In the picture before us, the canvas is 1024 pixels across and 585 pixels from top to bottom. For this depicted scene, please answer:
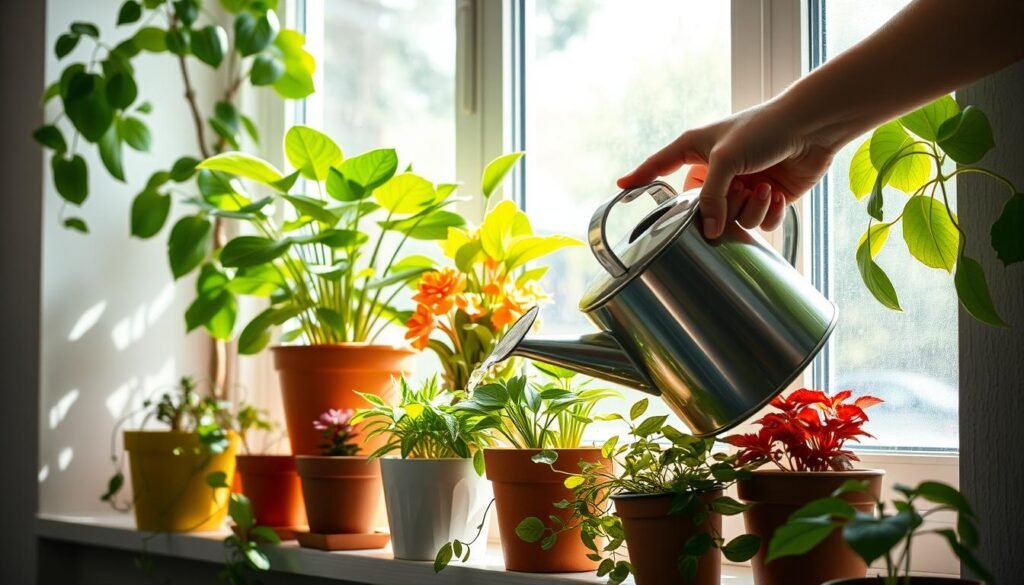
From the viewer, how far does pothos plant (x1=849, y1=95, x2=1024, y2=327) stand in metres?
0.86

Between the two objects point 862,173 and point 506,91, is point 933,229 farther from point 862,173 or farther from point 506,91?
point 506,91

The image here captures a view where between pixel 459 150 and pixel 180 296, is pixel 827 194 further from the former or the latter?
pixel 180 296

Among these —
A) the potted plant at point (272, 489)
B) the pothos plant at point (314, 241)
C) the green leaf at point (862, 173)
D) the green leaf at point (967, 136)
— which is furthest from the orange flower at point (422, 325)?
the green leaf at point (967, 136)

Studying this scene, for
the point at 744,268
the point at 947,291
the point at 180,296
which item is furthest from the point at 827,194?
the point at 180,296

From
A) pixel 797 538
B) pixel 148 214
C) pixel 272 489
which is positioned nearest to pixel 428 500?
pixel 272 489

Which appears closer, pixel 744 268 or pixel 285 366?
pixel 744 268

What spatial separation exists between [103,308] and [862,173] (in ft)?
4.46

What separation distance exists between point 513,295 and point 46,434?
0.92 metres

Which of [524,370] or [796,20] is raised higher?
[796,20]

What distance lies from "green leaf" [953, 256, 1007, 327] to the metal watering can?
108mm

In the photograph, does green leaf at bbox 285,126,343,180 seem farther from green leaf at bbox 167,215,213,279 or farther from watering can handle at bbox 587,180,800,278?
watering can handle at bbox 587,180,800,278

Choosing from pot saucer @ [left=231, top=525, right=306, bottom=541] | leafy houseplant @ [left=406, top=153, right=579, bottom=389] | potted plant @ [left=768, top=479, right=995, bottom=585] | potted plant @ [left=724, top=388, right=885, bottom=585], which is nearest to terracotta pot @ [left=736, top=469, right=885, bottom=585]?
potted plant @ [left=724, top=388, right=885, bottom=585]

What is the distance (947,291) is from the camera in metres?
1.12

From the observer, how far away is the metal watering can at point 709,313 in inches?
33.1
